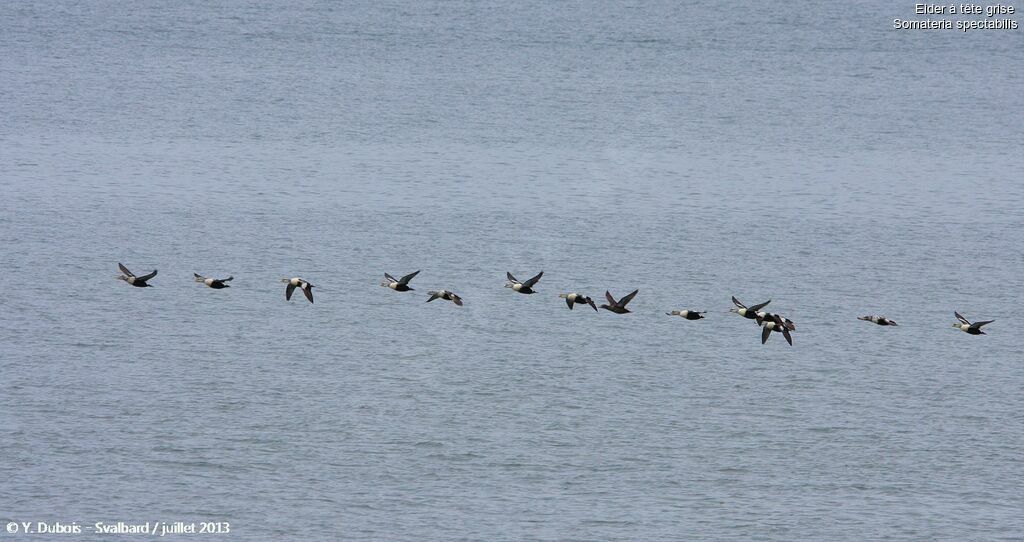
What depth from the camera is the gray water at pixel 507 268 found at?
66438 millimetres

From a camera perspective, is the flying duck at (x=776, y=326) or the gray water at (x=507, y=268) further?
the gray water at (x=507, y=268)

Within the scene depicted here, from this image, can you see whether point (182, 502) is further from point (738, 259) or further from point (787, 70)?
point (787, 70)

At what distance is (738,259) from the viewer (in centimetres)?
10162

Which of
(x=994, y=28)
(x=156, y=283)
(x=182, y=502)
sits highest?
(x=994, y=28)

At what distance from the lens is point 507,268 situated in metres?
97.4

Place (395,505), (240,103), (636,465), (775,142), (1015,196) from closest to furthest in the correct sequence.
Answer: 1. (395,505)
2. (636,465)
3. (1015,196)
4. (775,142)
5. (240,103)

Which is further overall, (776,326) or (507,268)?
(507,268)

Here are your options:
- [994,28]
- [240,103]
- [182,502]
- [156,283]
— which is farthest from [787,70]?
[182,502]

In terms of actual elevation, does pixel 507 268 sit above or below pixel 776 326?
above

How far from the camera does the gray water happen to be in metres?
66.4

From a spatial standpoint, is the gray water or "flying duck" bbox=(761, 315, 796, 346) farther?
the gray water

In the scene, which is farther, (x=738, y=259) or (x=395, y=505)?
(x=738, y=259)

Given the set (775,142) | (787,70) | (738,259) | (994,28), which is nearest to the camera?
(738,259)

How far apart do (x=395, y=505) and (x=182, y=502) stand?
30.2 feet
